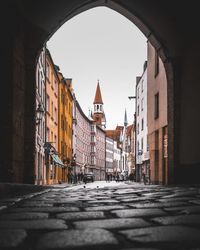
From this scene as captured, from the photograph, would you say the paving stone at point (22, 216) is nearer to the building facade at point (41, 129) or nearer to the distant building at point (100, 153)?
the building facade at point (41, 129)

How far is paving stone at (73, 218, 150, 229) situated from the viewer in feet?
11.1

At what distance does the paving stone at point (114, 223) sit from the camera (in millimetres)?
3381

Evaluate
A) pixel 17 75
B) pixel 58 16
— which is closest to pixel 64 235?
pixel 17 75

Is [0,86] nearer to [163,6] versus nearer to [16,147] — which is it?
[16,147]

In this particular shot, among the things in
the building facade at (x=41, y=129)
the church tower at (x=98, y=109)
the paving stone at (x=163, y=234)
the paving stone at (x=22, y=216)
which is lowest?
the paving stone at (x=22, y=216)

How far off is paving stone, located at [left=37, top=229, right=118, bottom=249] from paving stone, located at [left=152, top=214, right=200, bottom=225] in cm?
68

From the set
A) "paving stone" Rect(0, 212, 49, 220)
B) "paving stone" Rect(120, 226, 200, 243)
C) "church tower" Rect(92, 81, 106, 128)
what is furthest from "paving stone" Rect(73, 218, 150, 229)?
"church tower" Rect(92, 81, 106, 128)

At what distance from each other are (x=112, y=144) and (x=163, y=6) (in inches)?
4546

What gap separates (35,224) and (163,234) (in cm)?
108

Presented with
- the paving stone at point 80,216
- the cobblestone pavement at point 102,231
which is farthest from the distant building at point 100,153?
the cobblestone pavement at point 102,231

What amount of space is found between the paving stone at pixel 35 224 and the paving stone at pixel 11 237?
0.25 meters

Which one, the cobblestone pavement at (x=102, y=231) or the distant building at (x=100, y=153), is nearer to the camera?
the cobblestone pavement at (x=102, y=231)

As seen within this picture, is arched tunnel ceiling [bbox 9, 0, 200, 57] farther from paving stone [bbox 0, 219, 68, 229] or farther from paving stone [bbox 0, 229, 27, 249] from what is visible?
paving stone [bbox 0, 229, 27, 249]

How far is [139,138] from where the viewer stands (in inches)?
1528
